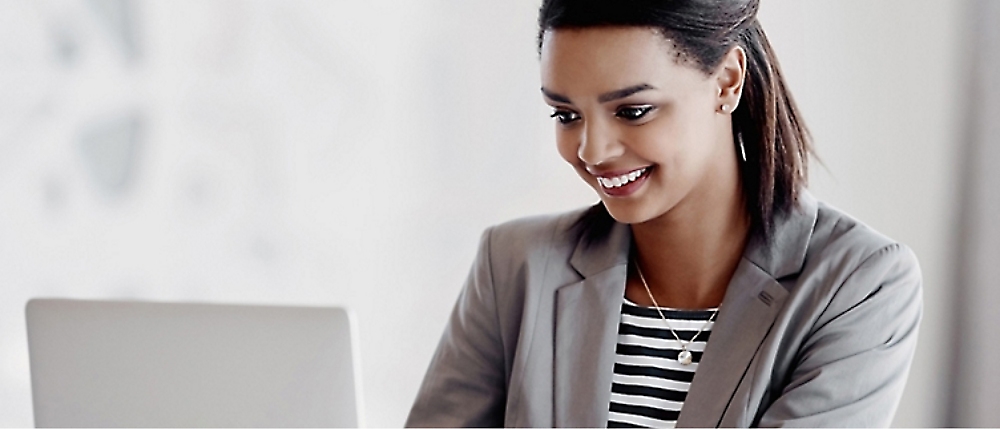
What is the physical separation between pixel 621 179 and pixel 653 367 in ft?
0.90

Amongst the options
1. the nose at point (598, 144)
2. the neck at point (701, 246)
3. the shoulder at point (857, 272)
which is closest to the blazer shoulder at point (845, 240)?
the shoulder at point (857, 272)

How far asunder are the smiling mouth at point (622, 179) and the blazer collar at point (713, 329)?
0.19 m

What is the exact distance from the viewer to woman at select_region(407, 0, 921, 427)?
4.05 ft

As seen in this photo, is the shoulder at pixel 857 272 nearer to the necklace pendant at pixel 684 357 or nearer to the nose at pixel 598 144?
the necklace pendant at pixel 684 357

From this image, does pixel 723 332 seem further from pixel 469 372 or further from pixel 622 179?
pixel 469 372

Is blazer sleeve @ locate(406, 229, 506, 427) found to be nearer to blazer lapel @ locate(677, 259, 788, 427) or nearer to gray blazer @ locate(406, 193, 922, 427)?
gray blazer @ locate(406, 193, 922, 427)

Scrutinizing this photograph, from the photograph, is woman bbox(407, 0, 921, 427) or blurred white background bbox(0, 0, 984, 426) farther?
blurred white background bbox(0, 0, 984, 426)

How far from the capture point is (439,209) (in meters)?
2.50

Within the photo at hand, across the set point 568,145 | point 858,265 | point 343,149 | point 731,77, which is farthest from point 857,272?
point 343,149

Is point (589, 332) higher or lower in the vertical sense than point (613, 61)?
lower

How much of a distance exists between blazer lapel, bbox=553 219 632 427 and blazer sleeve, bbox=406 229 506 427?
10 centimetres

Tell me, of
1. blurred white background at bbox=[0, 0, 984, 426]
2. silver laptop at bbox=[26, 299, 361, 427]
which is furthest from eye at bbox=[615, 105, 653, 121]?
blurred white background at bbox=[0, 0, 984, 426]

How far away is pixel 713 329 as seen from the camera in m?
1.33

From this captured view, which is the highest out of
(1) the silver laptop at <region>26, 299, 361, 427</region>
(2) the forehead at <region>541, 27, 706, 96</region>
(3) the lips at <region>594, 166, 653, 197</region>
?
(2) the forehead at <region>541, 27, 706, 96</region>
